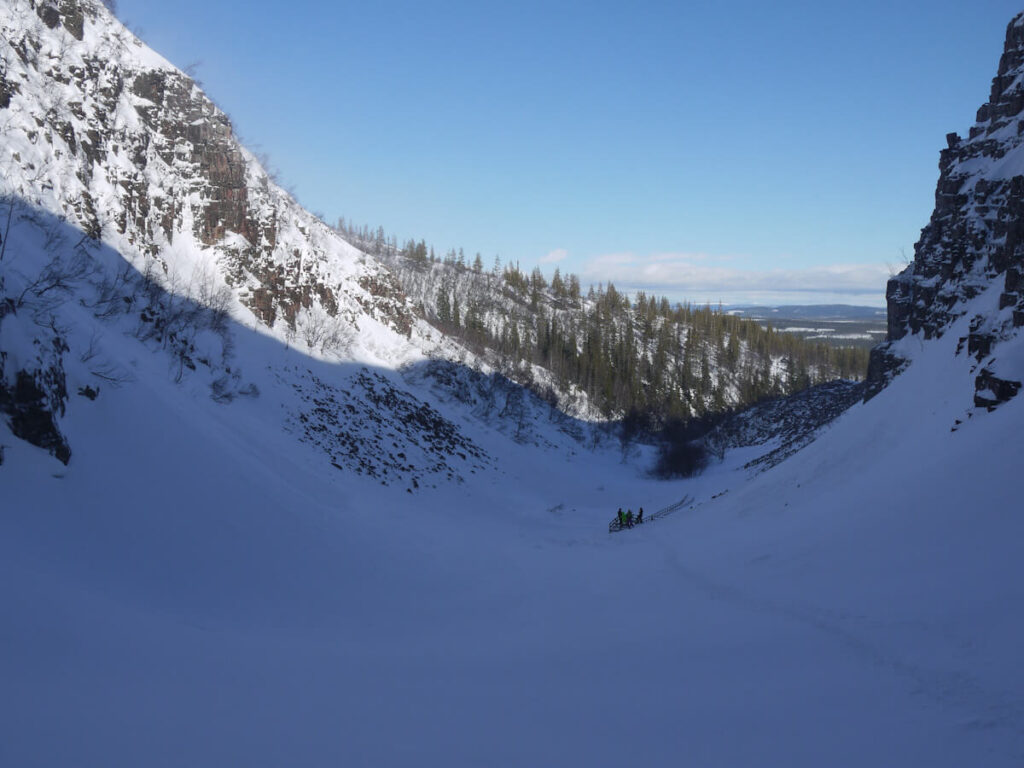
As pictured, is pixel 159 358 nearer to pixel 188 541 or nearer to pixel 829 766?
pixel 188 541

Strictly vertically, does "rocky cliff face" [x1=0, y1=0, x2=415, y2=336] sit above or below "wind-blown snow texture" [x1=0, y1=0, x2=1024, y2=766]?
above

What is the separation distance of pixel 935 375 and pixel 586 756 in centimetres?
1702

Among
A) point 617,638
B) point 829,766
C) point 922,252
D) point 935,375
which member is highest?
point 922,252

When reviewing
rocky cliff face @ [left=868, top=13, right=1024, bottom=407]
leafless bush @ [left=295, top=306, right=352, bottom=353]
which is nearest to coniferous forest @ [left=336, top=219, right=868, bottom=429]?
leafless bush @ [left=295, top=306, right=352, bottom=353]

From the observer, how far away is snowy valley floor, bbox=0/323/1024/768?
5.16m

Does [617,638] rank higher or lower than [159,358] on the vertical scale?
lower

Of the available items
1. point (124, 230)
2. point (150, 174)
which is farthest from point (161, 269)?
point (150, 174)

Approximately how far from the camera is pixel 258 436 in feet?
62.3

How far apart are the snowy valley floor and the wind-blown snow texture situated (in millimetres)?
45

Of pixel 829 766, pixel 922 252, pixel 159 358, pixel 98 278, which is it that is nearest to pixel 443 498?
pixel 159 358

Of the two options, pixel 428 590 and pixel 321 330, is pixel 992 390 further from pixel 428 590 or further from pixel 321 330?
pixel 321 330

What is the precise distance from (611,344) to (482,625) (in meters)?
83.3

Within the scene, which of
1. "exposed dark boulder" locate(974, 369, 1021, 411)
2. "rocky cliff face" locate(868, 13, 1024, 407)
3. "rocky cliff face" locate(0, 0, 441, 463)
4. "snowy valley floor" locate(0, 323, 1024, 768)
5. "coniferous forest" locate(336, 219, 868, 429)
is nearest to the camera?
"snowy valley floor" locate(0, 323, 1024, 768)

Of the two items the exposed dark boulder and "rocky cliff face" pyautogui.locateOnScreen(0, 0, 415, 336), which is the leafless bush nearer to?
"rocky cliff face" pyautogui.locateOnScreen(0, 0, 415, 336)
